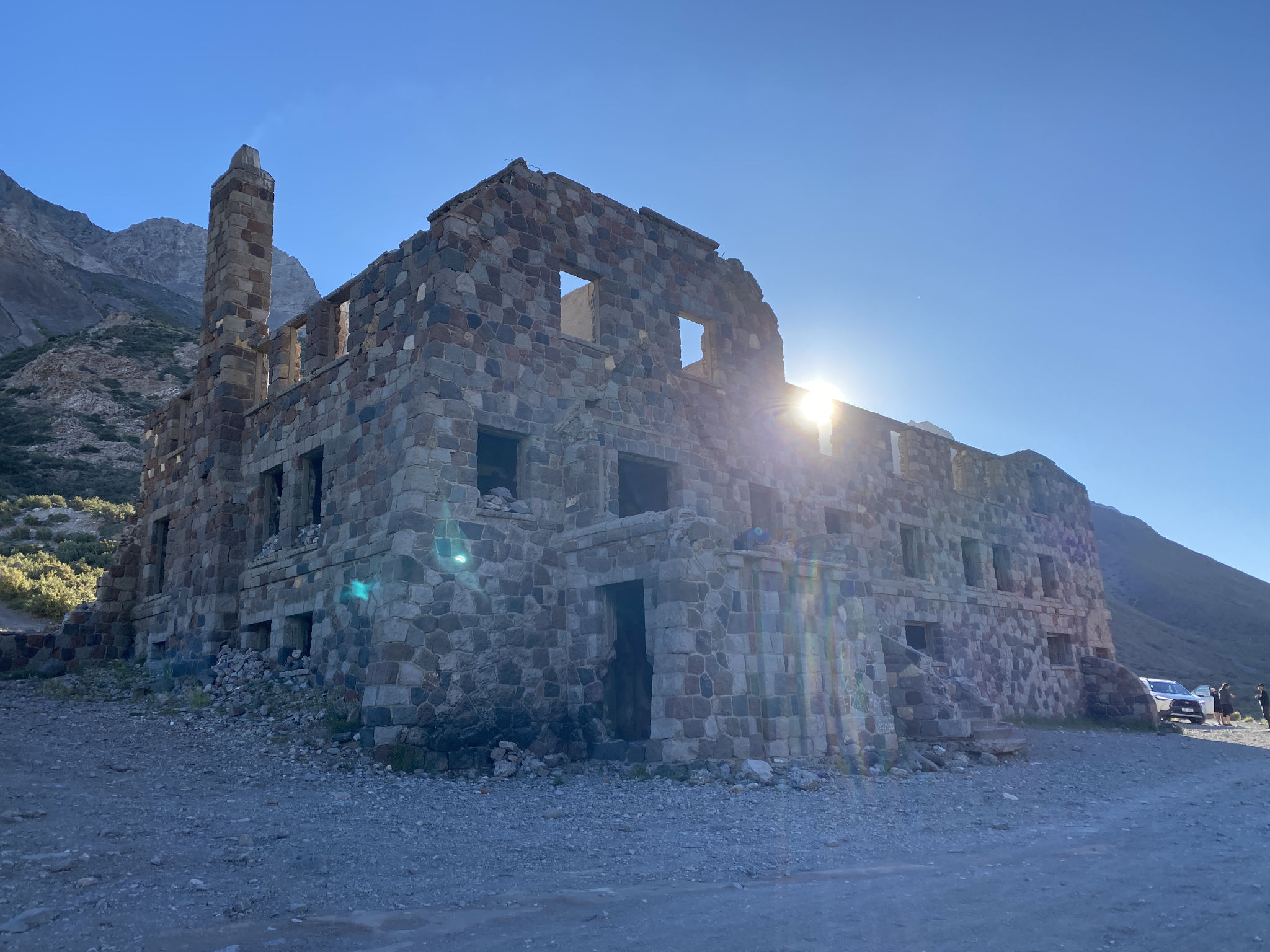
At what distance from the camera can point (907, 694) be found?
14250 millimetres

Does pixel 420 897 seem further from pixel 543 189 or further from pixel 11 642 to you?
pixel 11 642

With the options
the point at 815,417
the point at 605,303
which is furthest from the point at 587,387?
the point at 815,417

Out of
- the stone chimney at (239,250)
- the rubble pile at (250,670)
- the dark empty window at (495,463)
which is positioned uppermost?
the stone chimney at (239,250)

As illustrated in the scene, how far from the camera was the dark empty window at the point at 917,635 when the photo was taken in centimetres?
2100

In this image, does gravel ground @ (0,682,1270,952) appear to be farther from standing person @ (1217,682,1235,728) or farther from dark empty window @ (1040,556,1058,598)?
standing person @ (1217,682,1235,728)

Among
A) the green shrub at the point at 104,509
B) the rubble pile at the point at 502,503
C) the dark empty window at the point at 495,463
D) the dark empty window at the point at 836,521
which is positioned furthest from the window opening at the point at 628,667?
the green shrub at the point at 104,509

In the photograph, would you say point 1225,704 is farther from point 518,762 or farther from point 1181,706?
point 518,762

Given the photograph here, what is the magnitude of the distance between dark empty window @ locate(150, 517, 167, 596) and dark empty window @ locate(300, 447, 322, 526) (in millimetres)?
4839

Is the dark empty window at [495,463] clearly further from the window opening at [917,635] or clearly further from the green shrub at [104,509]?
the green shrub at [104,509]

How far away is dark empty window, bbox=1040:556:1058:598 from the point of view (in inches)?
1001

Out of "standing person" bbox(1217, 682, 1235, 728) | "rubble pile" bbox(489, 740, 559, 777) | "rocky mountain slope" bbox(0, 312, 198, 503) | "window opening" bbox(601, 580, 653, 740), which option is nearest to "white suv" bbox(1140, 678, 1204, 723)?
"standing person" bbox(1217, 682, 1235, 728)

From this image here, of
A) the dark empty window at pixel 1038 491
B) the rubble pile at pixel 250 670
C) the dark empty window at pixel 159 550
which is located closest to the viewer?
the rubble pile at pixel 250 670

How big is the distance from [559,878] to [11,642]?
1437 centimetres

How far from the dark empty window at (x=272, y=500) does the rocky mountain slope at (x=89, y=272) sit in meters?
52.7
